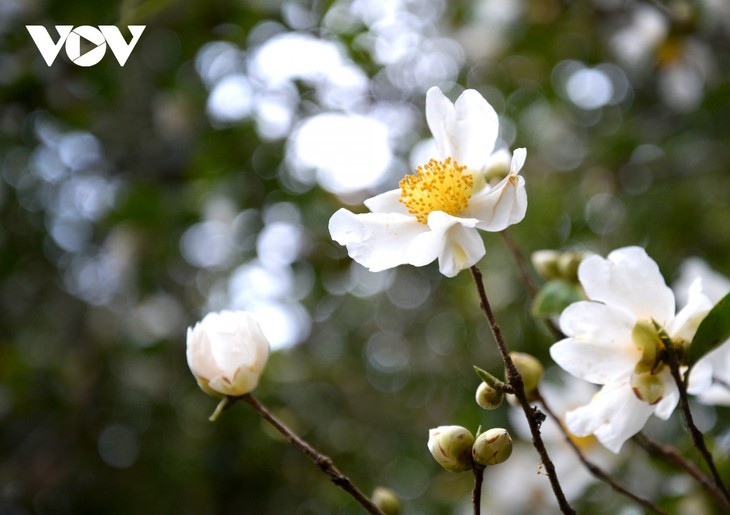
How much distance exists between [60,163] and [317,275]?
1277 millimetres

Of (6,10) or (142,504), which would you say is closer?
(6,10)

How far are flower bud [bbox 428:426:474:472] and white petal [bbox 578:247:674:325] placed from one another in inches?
7.0

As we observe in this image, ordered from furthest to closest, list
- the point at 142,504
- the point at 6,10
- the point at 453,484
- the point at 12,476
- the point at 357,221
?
the point at 142,504, the point at 12,476, the point at 6,10, the point at 453,484, the point at 357,221

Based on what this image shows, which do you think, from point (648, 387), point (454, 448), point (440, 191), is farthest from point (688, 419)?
point (440, 191)

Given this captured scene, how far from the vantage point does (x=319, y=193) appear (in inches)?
79.4

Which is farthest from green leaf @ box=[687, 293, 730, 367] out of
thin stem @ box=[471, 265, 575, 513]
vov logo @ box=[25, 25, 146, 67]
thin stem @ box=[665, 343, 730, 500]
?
vov logo @ box=[25, 25, 146, 67]

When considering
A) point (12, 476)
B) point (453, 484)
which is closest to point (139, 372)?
point (12, 476)

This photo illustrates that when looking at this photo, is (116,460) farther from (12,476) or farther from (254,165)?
(254,165)

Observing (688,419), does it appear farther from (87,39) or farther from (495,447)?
(87,39)

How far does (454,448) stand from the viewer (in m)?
0.60

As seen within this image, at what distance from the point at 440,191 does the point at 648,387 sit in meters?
0.25

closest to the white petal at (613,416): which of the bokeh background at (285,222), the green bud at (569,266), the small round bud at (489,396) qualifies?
the small round bud at (489,396)

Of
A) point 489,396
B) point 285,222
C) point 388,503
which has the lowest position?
point 285,222

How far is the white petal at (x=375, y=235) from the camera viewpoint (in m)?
0.66
